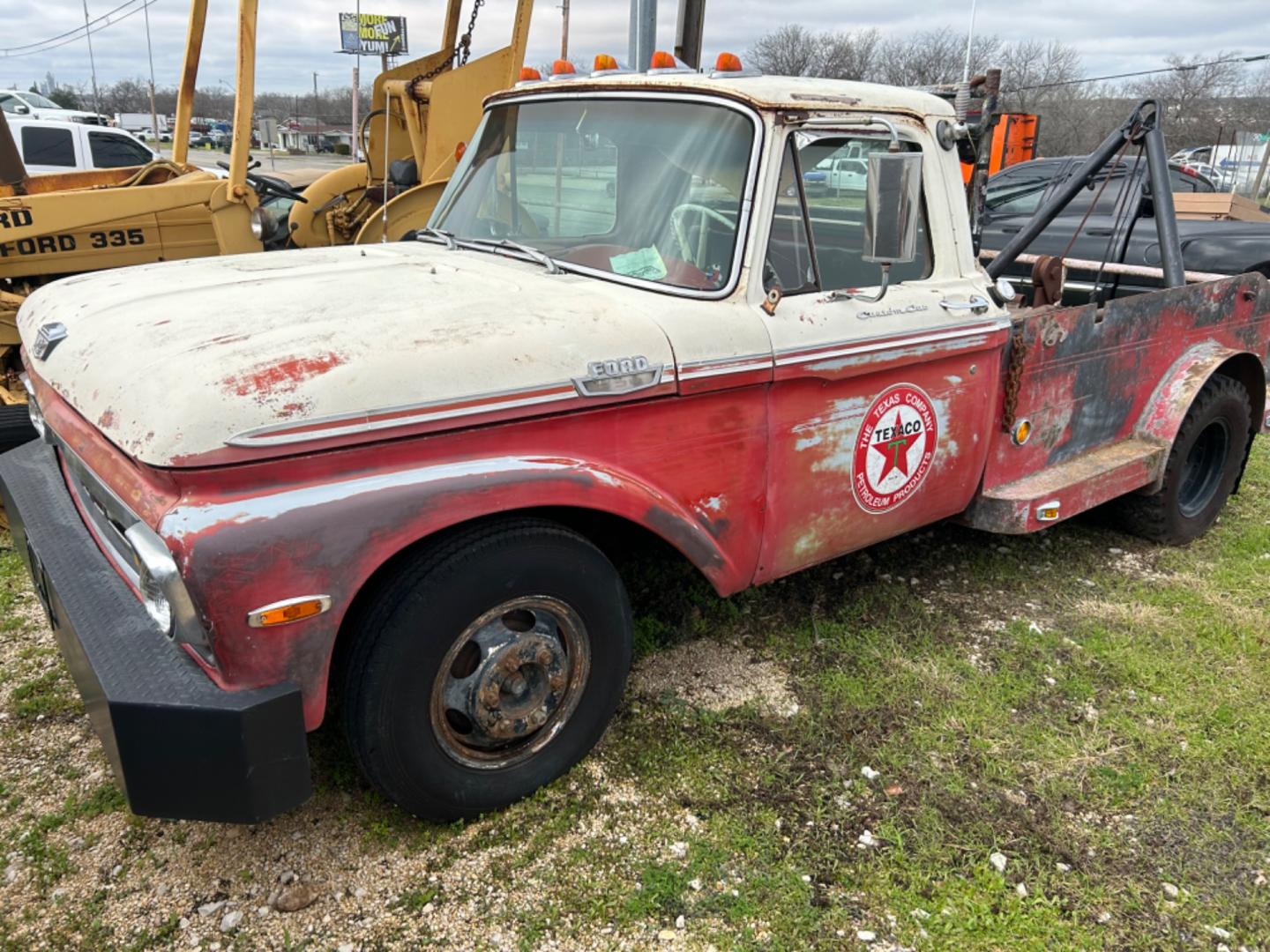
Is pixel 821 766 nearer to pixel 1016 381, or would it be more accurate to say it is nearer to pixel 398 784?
pixel 398 784

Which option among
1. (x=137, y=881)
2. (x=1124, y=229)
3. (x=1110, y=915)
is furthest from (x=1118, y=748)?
(x=1124, y=229)

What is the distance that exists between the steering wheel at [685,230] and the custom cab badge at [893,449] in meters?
0.80

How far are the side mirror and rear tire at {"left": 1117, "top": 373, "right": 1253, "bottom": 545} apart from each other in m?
2.44

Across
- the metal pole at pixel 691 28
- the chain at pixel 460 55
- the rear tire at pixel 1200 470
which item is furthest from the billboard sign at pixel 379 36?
the rear tire at pixel 1200 470

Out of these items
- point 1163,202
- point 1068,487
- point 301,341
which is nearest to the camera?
point 301,341

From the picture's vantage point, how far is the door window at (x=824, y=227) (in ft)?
9.78

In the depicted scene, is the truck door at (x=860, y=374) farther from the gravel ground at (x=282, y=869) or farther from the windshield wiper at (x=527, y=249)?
the gravel ground at (x=282, y=869)

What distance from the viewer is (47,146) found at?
478 inches

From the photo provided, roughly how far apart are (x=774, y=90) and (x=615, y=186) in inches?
23.4

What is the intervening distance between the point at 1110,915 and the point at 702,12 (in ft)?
22.6

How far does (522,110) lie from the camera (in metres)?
3.59

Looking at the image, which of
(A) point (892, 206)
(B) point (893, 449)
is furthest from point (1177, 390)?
(A) point (892, 206)

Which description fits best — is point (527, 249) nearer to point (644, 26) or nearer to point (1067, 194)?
point (1067, 194)

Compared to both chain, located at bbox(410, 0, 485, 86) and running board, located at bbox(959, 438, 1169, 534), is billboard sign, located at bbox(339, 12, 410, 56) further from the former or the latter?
running board, located at bbox(959, 438, 1169, 534)
